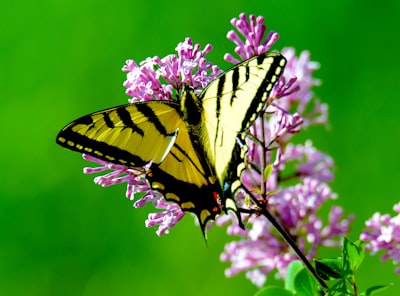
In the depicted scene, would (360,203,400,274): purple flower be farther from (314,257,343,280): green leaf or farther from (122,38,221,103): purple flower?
(122,38,221,103): purple flower

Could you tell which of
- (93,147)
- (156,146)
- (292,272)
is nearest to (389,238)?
(292,272)

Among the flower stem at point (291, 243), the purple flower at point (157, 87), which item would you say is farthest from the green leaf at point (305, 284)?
the purple flower at point (157, 87)

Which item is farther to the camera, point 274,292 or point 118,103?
point 118,103

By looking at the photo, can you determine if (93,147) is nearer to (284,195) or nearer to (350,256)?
(350,256)

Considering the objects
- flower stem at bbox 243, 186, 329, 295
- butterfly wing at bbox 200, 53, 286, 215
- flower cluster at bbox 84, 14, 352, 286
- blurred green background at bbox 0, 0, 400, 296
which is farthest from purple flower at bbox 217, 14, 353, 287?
blurred green background at bbox 0, 0, 400, 296

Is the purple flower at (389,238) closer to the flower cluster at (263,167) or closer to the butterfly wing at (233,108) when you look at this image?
the flower cluster at (263,167)

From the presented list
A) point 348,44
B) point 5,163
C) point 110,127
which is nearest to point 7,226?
point 5,163

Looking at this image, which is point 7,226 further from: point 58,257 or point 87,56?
point 87,56
